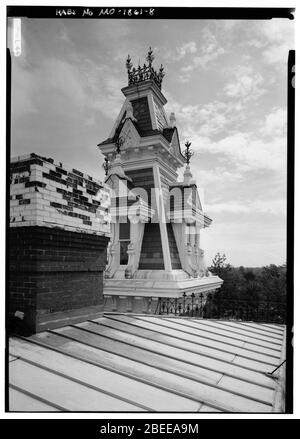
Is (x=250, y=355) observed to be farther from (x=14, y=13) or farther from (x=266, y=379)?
(x=14, y=13)

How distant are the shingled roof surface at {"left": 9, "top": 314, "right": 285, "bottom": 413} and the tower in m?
4.53

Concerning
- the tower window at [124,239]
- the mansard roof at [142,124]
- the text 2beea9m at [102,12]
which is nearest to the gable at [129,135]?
the mansard roof at [142,124]

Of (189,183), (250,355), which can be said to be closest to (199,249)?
(189,183)

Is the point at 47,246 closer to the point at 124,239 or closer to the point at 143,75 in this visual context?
the point at 124,239

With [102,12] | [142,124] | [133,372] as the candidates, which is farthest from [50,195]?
[142,124]

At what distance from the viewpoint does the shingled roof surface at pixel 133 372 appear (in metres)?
2.02

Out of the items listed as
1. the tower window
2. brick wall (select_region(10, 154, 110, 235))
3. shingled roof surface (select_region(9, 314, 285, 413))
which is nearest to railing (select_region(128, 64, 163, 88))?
the tower window

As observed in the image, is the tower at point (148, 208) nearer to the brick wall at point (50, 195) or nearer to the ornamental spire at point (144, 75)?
the ornamental spire at point (144, 75)

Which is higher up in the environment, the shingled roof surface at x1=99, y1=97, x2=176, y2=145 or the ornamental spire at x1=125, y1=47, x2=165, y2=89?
the ornamental spire at x1=125, y1=47, x2=165, y2=89

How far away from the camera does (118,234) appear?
374 inches

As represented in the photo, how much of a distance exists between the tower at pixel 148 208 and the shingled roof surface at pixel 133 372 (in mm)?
4531

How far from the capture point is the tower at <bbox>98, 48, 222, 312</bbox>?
8.53 m
